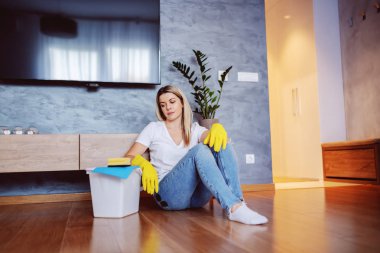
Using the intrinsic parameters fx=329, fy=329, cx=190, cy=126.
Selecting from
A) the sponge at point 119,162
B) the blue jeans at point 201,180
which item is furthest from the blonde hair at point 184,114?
the sponge at point 119,162

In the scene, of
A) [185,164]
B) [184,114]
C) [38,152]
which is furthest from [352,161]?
[38,152]

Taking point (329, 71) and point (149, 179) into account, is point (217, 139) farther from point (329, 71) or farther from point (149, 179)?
point (329, 71)

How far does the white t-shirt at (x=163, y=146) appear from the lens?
1890 mm

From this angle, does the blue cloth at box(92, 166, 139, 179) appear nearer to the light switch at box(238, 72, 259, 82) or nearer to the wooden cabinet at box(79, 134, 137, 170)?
the wooden cabinet at box(79, 134, 137, 170)

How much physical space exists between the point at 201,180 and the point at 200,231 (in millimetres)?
359

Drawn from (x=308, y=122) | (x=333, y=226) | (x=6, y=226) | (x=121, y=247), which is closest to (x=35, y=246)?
(x=121, y=247)

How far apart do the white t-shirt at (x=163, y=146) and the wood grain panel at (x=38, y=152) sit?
655 millimetres

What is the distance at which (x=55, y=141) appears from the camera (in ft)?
7.52

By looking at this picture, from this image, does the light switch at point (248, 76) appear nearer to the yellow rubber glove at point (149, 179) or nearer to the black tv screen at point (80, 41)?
the black tv screen at point (80, 41)

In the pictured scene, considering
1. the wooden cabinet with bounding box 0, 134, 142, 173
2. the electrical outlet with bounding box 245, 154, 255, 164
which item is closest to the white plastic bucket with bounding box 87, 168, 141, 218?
the wooden cabinet with bounding box 0, 134, 142, 173

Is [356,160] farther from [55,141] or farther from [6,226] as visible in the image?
[6,226]

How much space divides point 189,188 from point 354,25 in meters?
2.98

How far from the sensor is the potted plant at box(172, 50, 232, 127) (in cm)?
273

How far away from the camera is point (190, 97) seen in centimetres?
293
